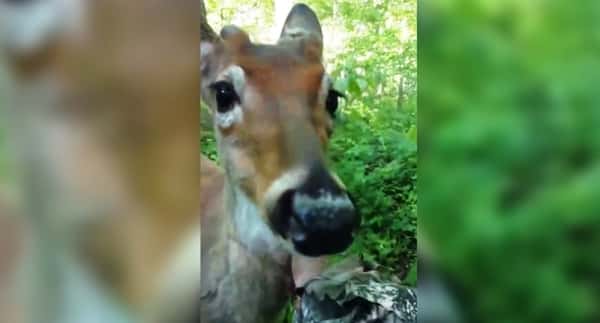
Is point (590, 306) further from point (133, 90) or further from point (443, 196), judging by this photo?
point (133, 90)

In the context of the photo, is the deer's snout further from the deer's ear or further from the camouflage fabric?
the deer's ear

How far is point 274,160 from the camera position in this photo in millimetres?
1313

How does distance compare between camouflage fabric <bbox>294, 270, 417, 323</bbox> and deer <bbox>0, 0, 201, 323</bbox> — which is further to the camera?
camouflage fabric <bbox>294, 270, 417, 323</bbox>

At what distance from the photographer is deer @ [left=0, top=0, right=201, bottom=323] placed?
128 centimetres

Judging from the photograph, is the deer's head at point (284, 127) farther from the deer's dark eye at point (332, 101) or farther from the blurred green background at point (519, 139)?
the blurred green background at point (519, 139)

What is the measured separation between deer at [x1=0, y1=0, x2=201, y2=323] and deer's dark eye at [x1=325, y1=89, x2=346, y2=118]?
→ 210 millimetres

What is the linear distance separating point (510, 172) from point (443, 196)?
0.11 m

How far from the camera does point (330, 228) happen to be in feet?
4.39

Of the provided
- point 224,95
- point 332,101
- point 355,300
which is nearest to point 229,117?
point 224,95

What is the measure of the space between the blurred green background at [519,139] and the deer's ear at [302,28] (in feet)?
0.60

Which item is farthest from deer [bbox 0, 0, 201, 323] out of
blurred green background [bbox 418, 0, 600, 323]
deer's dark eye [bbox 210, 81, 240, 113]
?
blurred green background [bbox 418, 0, 600, 323]

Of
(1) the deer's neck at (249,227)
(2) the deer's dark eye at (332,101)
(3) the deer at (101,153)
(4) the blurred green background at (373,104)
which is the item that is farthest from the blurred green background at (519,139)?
(3) the deer at (101,153)

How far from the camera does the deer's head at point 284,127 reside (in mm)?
1315

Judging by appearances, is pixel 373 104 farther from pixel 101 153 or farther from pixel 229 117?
pixel 101 153
